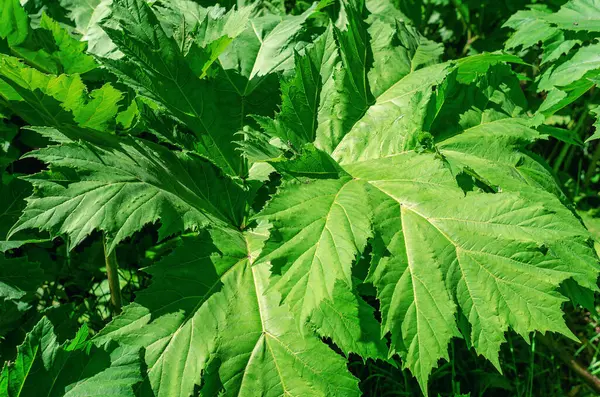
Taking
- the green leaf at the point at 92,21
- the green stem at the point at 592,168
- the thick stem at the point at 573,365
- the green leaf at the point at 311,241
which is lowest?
the thick stem at the point at 573,365

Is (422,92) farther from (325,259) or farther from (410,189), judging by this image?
(325,259)

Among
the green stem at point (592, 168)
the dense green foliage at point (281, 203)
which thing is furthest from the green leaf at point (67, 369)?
the green stem at point (592, 168)

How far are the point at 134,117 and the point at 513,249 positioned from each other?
4.23ft

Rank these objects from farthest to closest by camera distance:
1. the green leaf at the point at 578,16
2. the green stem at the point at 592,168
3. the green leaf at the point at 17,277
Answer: the green stem at the point at 592,168 → the green leaf at the point at 578,16 → the green leaf at the point at 17,277

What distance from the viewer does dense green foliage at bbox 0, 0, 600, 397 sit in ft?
5.00

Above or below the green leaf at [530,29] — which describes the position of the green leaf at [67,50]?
above

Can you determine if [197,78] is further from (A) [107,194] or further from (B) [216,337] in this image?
(B) [216,337]

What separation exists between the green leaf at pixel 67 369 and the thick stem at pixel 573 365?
1704mm

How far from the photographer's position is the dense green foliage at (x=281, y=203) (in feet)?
5.00

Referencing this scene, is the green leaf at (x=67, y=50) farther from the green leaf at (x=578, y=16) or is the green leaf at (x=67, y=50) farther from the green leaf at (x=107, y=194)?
the green leaf at (x=578, y=16)

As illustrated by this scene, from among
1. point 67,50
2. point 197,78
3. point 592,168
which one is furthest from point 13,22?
point 592,168

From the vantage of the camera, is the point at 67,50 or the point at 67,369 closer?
the point at 67,369

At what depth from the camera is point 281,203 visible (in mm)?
1553

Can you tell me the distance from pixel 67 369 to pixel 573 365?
1972 mm
